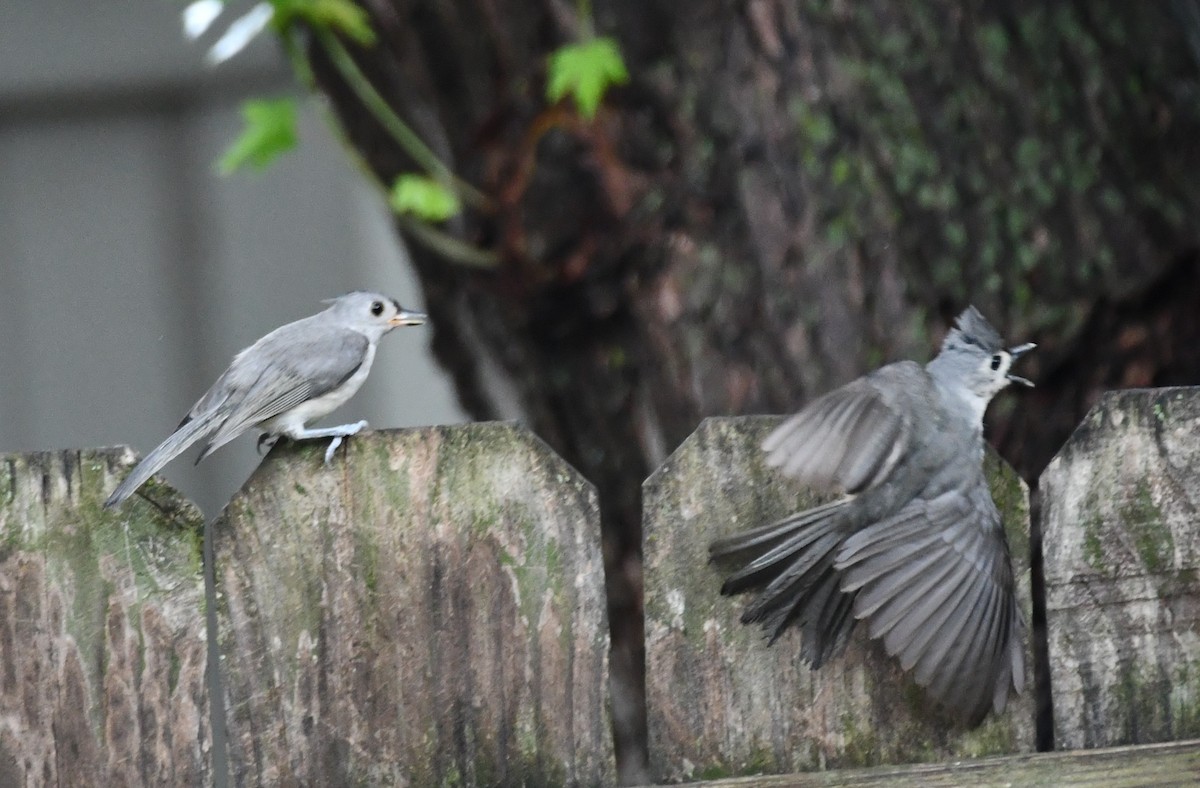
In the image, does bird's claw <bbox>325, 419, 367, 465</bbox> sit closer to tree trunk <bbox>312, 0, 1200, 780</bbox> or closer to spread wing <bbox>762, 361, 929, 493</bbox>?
spread wing <bbox>762, 361, 929, 493</bbox>

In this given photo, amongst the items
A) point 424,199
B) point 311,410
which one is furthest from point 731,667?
point 424,199

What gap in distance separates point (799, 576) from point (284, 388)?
3.14ft

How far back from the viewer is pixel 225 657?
2199 mm

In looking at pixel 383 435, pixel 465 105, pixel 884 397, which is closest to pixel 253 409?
pixel 383 435

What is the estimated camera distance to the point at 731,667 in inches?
89.4

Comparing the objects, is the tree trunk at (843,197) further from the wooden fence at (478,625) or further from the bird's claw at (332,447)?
the bird's claw at (332,447)

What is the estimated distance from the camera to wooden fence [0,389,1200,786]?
7.13 ft

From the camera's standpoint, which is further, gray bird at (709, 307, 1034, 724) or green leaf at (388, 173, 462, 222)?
green leaf at (388, 173, 462, 222)

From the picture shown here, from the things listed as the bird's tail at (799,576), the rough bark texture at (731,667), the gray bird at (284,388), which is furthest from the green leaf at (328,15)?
the bird's tail at (799,576)

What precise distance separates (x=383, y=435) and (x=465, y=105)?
4.87 feet

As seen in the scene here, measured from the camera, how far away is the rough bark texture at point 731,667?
89.0 inches

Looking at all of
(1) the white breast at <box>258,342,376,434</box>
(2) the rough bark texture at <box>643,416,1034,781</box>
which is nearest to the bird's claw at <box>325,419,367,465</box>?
(1) the white breast at <box>258,342,376,434</box>

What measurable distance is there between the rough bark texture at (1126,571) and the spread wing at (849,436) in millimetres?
270

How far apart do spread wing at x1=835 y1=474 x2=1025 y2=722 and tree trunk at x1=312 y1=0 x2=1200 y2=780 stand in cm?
94
